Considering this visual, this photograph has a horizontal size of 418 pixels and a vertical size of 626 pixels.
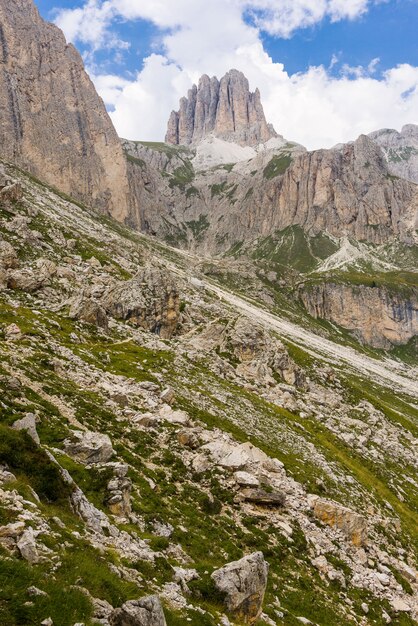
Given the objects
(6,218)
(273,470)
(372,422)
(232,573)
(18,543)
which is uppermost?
(6,218)

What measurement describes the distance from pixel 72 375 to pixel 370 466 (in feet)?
138

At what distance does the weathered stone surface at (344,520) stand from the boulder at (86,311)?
4231 centimetres

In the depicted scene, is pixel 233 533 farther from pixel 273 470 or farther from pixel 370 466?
pixel 370 466

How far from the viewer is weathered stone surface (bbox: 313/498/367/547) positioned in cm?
3456

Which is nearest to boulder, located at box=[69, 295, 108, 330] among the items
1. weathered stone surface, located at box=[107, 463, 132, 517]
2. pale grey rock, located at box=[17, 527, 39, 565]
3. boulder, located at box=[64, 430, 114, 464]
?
boulder, located at box=[64, 430, 114, 464]

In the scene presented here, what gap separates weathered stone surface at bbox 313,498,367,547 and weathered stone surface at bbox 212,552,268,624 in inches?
682

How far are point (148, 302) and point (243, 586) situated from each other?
2619 inches

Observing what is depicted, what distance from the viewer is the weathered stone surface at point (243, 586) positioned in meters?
18.0

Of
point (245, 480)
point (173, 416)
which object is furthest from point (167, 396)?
point (245, 480)

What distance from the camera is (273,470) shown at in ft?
128

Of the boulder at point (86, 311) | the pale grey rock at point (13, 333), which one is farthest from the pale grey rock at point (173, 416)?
the boulder at point (86, 311)

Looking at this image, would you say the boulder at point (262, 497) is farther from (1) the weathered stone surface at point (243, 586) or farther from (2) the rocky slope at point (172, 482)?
(1) the weathered stone surface at point (243, 586)

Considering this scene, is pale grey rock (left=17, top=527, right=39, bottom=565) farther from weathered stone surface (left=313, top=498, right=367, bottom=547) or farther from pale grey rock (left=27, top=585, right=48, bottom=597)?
weathered stone surface (left=313, top=498, right=367, bottom=547)

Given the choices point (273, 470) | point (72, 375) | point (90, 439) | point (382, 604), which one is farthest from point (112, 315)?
point (382, 604)
